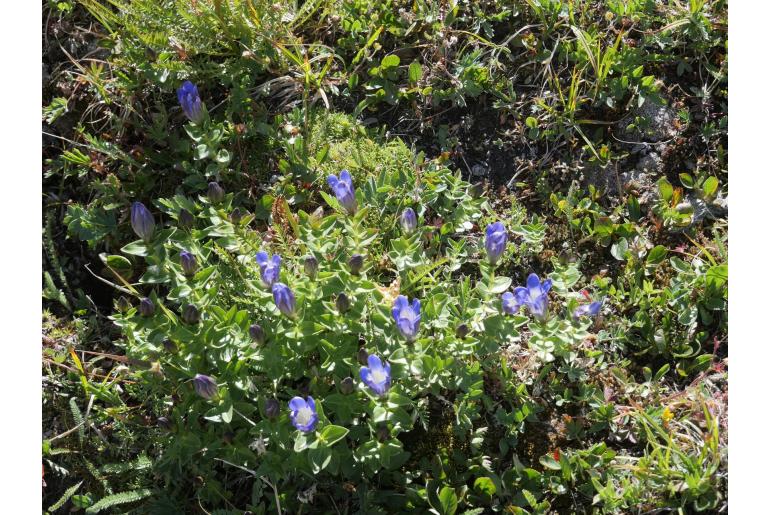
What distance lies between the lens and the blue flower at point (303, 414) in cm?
223

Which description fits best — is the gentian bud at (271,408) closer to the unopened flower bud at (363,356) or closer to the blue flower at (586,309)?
the unopened flower bud at (363,356)

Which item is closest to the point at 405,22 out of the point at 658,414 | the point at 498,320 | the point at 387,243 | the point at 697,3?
the point at 387,243

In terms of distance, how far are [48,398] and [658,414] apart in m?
2.40

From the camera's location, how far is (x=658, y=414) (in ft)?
8.79

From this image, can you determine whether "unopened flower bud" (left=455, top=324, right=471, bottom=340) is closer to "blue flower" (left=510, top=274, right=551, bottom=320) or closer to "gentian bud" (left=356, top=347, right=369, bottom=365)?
"blue flower" (left=510, top=274, right=551, bottom=320)

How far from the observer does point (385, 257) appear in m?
3.00

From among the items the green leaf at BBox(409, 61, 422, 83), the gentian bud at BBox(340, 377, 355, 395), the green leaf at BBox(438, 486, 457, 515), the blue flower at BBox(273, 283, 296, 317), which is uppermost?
the green leaf at BBox(409, 61, 422, 83)

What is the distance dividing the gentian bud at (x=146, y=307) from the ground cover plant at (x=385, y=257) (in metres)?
0.04

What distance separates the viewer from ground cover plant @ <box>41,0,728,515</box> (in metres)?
2.51

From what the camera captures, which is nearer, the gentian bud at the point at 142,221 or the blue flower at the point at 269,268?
the blue flower at the point at 269,268

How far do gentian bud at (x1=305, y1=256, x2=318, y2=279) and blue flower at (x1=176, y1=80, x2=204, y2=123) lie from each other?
3.13 ft

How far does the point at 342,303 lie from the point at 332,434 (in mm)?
429

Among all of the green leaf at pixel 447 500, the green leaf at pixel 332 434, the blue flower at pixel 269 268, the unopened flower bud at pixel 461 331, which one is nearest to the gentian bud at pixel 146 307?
the blue flower at pixel 269 268

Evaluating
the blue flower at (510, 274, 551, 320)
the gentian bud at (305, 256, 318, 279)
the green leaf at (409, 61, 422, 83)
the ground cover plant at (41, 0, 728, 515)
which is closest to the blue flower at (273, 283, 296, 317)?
the ground cover plant at (41, 0, 728, 515)
